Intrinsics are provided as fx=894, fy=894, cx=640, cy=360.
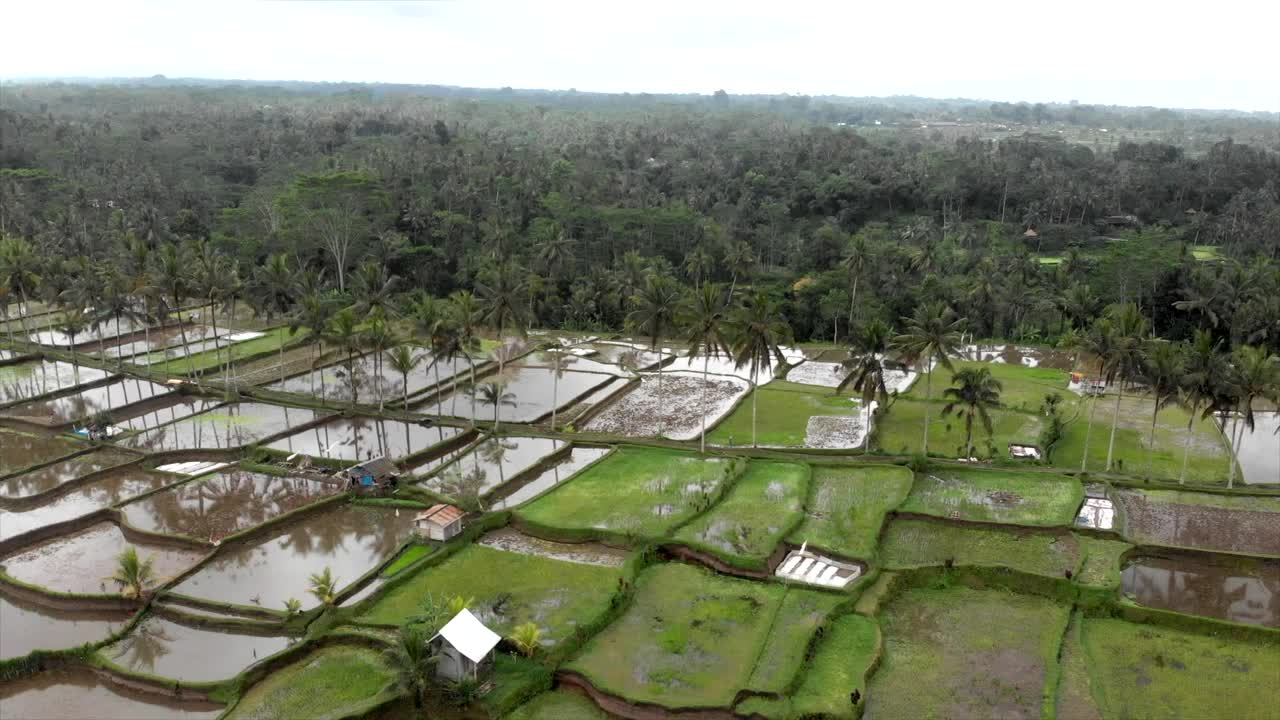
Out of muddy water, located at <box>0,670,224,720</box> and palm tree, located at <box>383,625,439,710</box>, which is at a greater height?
palm tree, located at <box>383,625,439,710</box>

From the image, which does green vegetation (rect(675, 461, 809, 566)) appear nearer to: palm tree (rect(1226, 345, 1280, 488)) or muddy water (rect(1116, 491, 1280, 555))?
muddy water (rect(1116, 491, 1280, 555))

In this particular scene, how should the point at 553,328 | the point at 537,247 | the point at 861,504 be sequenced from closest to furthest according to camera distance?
the point at 861,504 → the point at 553,328 → the point at 537,247

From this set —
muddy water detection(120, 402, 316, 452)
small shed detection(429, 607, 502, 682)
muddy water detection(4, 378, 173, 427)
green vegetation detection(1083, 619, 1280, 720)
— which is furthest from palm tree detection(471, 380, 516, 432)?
green vegetation detection(1083, 619, 1280, 720)

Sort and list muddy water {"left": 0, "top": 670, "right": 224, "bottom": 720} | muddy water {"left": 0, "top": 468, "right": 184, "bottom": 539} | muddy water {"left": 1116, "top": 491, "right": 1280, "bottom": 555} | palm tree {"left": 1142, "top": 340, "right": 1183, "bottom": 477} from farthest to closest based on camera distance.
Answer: palm tree {"left": 1142, "top": 340, "right": 1183, "bottom": 477}, muddy water {"left": 0, "top": 468, "right": 184, "bottom": 539}, muddy water {"left": 1116, "top": 491, "right": 1280, "bottom": 555}, muddy water {"left": 0, "top": 670, "right": 224, "bottom": 720}

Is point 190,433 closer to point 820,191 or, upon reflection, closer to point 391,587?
point 391,587

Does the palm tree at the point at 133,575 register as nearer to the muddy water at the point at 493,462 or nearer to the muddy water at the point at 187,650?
the muddy water at the point at 187,650

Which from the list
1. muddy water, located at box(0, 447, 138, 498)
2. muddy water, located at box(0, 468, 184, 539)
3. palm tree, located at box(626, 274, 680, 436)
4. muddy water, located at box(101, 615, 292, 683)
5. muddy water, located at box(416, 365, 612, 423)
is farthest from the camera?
muddy water, located at box(416, 365, 612, 423)

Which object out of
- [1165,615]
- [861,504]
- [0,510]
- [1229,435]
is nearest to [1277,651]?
[1165,615]
